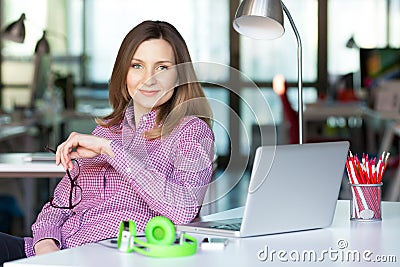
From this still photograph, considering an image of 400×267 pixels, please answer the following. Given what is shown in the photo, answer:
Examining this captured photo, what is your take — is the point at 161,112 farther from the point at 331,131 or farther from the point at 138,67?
the point at 331,131

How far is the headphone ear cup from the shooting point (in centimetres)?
161

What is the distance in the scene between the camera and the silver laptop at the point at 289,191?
1.73 meters

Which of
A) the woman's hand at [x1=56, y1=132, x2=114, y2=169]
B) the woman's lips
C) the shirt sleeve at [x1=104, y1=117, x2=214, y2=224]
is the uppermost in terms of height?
the woman's lips

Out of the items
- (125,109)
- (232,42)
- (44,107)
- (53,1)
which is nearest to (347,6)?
(232,42)

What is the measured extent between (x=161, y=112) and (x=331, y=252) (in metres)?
0.70

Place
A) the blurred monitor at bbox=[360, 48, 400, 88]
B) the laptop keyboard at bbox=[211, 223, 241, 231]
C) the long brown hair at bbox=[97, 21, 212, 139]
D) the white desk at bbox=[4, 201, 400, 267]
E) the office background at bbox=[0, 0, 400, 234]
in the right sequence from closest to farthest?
the white desk at bbox=[4, 201, 400, 267] < the laptop keyboard at bbox=[211, 223, 241, 231] < the long brown hair at bbox=[97, 21, 212, 139] < the blurred monitor at bbox=[360, 48, 400, 88] < the office background at bbox=[0, 0, 400, 234]

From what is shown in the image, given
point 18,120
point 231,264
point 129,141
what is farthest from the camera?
point 18,120

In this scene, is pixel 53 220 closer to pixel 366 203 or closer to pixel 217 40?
pixel 366 203

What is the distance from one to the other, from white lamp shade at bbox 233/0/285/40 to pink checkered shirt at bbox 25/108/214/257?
257 mm

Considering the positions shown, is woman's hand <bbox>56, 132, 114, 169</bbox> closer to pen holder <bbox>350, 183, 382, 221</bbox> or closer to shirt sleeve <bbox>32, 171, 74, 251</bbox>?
shirt sleeve <bbox>32, 171, 74, 251</bbox>

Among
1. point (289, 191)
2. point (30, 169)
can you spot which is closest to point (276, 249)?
point (289, 191)

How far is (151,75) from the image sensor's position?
85.3 inches

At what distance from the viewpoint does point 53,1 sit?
9.30 m

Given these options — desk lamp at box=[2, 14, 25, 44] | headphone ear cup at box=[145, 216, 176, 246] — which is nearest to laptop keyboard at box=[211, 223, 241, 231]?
headphone ear cup at box=[145, 216, 176, 246]
